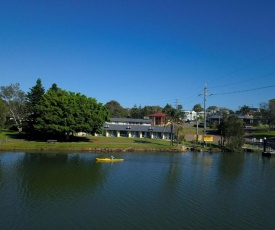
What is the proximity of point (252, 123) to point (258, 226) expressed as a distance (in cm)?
14636

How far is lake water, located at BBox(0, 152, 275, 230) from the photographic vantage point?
25.4 meters

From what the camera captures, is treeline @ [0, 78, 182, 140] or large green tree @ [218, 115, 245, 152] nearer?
treeline @ [0, 78, 182, 140]

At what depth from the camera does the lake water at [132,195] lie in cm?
2538

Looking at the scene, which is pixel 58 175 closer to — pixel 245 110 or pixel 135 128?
pixel 135 128

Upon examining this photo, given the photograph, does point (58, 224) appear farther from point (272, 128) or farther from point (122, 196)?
point (272, 128)

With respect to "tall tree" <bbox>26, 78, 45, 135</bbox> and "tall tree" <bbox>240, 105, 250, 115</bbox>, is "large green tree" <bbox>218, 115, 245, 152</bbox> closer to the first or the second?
"tall tree" <bbox>26, 78, 45, 135</bbox>

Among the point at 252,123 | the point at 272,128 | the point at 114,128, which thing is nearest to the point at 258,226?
the point at 114,128

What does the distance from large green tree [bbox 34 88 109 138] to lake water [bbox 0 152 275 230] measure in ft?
69.2

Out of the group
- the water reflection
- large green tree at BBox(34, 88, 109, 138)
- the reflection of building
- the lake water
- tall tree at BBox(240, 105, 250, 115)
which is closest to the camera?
the lake water

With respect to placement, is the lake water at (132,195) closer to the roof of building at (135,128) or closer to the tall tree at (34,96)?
the tall tree at (34,96)

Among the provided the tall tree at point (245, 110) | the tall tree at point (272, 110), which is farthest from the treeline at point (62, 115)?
the tall tree at point (245, 110)

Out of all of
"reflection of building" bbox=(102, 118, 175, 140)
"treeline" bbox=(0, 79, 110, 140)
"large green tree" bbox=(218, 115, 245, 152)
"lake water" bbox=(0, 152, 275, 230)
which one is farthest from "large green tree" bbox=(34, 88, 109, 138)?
"large green tree" bbox=(218, 115, 245, 152)

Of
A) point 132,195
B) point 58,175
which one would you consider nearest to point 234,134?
point 58,175

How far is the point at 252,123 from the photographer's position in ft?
530
